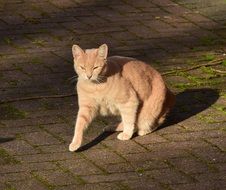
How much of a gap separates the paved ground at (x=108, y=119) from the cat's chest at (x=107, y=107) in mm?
212

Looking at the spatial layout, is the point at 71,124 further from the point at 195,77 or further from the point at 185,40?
the point at 185,40

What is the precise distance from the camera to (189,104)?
8.06m

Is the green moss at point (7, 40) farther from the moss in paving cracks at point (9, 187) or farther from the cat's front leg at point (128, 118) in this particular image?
the moss in paving cracks at point (9, 187)

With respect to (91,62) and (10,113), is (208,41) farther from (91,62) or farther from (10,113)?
(91,62)

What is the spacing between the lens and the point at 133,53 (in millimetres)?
9375

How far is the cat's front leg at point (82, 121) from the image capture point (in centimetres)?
698

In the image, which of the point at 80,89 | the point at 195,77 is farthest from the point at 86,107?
the point at 195,77

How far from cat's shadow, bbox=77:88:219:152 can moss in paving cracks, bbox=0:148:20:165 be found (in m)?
0.82

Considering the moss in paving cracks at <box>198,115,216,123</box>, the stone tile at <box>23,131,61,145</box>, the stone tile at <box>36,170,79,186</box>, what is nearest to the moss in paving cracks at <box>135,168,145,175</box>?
the stone tile at <box>36,170,79,186</box>

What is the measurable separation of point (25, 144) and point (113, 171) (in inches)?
34.6

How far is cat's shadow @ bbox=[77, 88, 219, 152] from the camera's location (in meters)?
7.70

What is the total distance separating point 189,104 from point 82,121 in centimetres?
134


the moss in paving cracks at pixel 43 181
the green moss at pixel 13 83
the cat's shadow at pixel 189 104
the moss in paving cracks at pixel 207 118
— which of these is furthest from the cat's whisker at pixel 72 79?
the moss in paving cracks at pixel 43 181

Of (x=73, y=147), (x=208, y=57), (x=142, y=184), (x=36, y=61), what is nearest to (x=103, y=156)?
(x=73, y=147)
